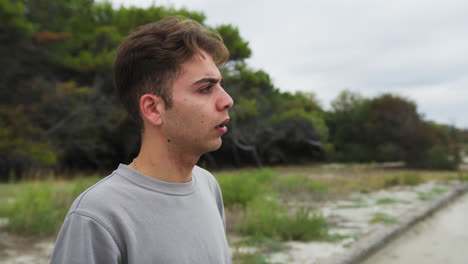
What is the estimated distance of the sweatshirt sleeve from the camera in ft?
3.16

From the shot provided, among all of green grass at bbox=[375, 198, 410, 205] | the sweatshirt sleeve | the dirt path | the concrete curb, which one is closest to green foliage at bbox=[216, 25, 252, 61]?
green grass at bbox=[375, 198, 410, 205]

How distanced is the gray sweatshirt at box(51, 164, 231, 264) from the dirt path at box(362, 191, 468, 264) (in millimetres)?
3693

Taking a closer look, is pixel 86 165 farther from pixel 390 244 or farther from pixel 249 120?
pixel 390 244

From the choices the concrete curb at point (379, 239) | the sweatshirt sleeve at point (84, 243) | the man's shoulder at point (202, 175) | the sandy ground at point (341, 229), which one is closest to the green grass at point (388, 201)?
the sandy ground at point (341, 229)

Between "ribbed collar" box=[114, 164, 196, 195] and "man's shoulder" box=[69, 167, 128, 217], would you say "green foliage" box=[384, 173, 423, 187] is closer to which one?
"ribbed collar" box=[114, 164, 196, 195]

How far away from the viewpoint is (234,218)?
576 centimetres

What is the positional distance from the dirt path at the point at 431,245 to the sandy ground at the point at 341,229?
267 mm

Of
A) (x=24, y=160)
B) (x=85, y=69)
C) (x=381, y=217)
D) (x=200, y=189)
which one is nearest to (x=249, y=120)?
(x=85, y=69)

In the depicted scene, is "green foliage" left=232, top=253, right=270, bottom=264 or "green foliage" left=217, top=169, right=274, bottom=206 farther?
"green foliage" left=217, top=169, right=274, bottom=206

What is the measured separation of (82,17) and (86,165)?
7.02 metres

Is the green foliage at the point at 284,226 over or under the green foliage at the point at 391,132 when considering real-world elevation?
under

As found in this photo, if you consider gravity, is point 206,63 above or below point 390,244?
above

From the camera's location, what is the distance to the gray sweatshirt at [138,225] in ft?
3.24

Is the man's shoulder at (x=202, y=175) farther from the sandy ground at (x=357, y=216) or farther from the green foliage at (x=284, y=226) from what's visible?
the green foliage at (x=284, y=226)
